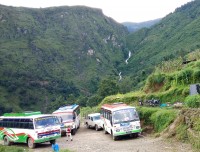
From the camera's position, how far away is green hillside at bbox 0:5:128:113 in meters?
115

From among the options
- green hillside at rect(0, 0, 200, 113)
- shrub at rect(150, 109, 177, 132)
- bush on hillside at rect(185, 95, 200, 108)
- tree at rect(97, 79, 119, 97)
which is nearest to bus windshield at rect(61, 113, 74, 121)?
shrub at rect(150, 109, 177, 132)

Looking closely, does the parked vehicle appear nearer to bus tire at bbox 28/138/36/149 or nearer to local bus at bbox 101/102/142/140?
local bus at bbox 101/102/142/140

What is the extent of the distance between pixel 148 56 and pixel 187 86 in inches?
5211

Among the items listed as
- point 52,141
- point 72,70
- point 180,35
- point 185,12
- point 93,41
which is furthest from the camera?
point 93,41

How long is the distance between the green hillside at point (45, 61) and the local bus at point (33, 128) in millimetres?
77054

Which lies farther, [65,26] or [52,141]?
[65,26]

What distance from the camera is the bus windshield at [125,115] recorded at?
20.5 meters

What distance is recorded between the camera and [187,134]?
15766 mm

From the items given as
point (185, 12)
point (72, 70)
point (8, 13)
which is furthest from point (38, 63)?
point (185, 12)

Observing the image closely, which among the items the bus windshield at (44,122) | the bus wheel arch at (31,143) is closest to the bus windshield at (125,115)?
the bus windshield at (44,122)

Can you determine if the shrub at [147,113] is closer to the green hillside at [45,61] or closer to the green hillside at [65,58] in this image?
the green hillside at [65,58]

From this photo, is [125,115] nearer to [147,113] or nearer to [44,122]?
[147,113]

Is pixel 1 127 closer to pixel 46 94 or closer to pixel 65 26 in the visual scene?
pixel 46 94

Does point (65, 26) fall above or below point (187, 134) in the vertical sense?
above
